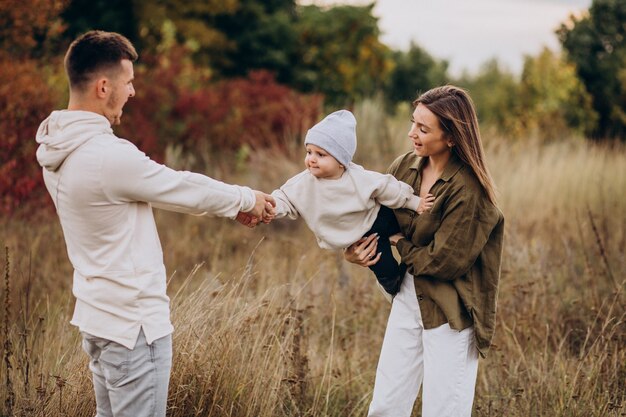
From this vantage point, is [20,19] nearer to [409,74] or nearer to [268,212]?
[268,212]

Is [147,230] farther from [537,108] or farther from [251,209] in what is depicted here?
[537,108]

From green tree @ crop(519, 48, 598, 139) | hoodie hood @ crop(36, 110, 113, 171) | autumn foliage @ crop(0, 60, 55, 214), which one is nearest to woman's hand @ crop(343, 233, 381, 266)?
hoodie hood @ crop(36, 110, 113, 171)

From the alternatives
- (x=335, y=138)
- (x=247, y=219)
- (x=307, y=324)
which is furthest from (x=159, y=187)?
(x=307, y=324)

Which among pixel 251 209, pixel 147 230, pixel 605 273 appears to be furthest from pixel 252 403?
pixel 605 273

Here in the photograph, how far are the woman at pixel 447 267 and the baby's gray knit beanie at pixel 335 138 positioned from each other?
331mm

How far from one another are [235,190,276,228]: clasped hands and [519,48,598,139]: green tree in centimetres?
1172

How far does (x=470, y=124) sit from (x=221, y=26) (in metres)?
18.4

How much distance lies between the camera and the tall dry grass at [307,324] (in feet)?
13.3

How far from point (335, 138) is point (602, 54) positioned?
49.9 feet

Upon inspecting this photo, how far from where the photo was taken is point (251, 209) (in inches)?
140

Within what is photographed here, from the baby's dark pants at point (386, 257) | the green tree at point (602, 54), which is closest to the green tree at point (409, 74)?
the green tree at point (602, 54)

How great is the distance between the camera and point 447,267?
11.4 feet

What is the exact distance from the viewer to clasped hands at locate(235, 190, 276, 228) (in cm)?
360

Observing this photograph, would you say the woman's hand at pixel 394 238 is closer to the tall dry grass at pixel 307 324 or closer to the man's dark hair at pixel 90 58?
the tall dry grass at pixel 307 324
